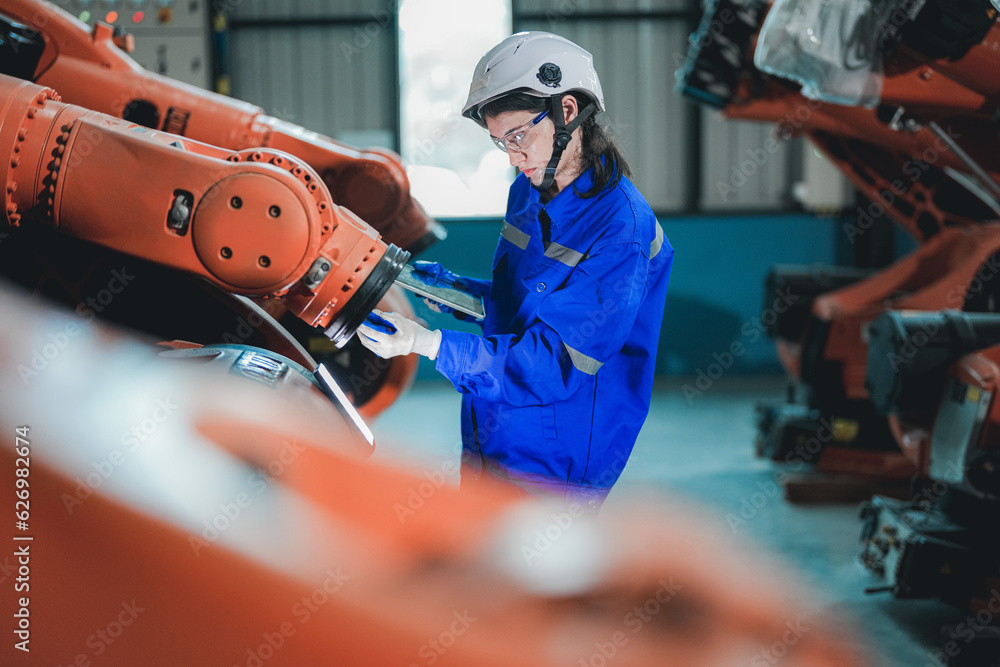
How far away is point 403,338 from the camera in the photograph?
5.38ft

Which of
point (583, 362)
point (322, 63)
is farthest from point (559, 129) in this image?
point (322, 63)

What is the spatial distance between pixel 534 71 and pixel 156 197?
78 centimetres

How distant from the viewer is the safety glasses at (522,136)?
67.6 inches

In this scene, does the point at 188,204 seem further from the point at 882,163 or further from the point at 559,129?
the point at 882,163

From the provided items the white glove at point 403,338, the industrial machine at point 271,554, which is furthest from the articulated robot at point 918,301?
the white glove at point 403,338

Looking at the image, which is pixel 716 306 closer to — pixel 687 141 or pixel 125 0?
pixel 687 141

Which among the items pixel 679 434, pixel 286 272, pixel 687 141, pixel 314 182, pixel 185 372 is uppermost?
pixel 314 182

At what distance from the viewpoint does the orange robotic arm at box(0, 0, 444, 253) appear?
237cm

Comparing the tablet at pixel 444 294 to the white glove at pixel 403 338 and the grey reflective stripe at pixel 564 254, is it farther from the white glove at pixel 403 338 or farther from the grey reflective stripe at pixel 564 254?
the grey reflective stripe at pixel 564 254

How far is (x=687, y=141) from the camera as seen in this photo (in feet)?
24.8

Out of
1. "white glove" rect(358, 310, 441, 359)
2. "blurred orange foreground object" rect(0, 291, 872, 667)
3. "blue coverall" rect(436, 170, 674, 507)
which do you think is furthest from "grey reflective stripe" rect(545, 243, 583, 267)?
"blurred orange foreground object" rect(0, 291, 872, 667)

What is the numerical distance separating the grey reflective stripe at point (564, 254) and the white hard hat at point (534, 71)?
0.32 metres

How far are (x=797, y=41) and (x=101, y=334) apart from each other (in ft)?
8.29

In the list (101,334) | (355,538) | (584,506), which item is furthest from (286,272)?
(584,506)
